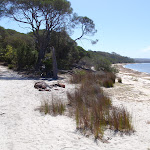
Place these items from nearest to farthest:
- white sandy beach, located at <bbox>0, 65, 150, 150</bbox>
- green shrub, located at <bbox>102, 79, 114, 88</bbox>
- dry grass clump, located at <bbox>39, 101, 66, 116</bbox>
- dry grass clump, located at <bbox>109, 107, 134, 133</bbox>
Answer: white sandy beach, located at <bbox>0, 65, 150, 150</bbox> → dry grass clump, located at <bbox>109, 107, 134, 133</bbox> → dry grass clump, located at <bbox>39, 101, 66, 116</bbox> → green shrub, located at <bbox>102, 79, 114, 88</bbox>

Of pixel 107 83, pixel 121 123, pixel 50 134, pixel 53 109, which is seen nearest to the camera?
pixel 50 134

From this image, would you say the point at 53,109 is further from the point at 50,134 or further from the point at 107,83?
the point at 107,83

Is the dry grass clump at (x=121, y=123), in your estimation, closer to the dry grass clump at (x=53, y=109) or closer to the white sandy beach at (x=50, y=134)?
the white sandy beach at (x=50, y=134)

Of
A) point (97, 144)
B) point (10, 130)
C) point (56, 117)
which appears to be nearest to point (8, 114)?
point (10, 130)

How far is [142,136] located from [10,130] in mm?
3117

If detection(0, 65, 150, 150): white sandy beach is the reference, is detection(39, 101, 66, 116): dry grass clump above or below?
above

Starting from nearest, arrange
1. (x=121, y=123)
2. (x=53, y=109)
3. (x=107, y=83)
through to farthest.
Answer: (x=121, y=123) → (x=53, y=109) → (x=107, y=83)

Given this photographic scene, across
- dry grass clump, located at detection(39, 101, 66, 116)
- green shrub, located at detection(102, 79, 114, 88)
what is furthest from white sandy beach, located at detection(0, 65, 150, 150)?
green shrub, located at detection(102, 79, 114, 88)

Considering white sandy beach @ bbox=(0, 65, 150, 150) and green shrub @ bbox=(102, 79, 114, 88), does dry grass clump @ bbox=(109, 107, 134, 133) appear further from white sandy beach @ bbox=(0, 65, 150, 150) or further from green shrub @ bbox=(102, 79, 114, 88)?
green shrub @ bbox=(102, 79, 114, 88)

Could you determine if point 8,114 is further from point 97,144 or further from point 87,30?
point 87,30

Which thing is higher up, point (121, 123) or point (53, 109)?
point (53, 109)

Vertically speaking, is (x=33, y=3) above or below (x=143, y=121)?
above

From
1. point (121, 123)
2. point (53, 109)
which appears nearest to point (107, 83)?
point (53, 109)

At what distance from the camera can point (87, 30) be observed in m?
18.8
